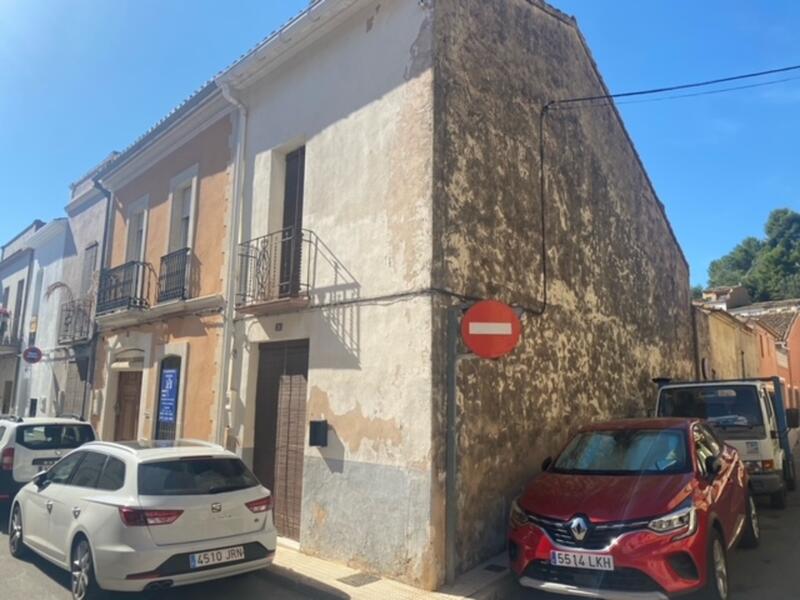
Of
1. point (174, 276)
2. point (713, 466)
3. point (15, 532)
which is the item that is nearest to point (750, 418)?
point (713, 466)

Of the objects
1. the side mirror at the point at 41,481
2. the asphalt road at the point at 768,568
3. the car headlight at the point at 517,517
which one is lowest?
the asphalt road at the point at 768,568

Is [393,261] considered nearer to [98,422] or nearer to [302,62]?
[302,62]

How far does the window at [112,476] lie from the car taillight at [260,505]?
1.21 meters

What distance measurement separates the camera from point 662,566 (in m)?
4.63

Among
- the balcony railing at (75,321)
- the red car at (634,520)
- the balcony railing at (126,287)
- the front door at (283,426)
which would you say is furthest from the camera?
the balcony railing at (75,321)

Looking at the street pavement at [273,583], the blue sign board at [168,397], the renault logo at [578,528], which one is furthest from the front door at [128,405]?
the renault logo at [578,528]

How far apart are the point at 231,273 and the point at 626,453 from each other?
21.4ft

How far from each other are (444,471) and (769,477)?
552 centimetres

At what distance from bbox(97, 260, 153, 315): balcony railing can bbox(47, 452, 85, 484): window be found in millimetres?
5235

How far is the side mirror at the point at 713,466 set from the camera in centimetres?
570

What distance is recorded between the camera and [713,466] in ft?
18.9

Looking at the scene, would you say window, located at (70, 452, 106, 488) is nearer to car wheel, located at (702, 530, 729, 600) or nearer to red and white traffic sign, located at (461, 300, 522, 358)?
red and white traffic sign, located at (461, 300, 522, 358)

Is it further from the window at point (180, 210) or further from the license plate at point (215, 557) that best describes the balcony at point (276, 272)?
the license plate at point (215, 557)

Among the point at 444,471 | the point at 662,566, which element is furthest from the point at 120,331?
the point at 662,566
